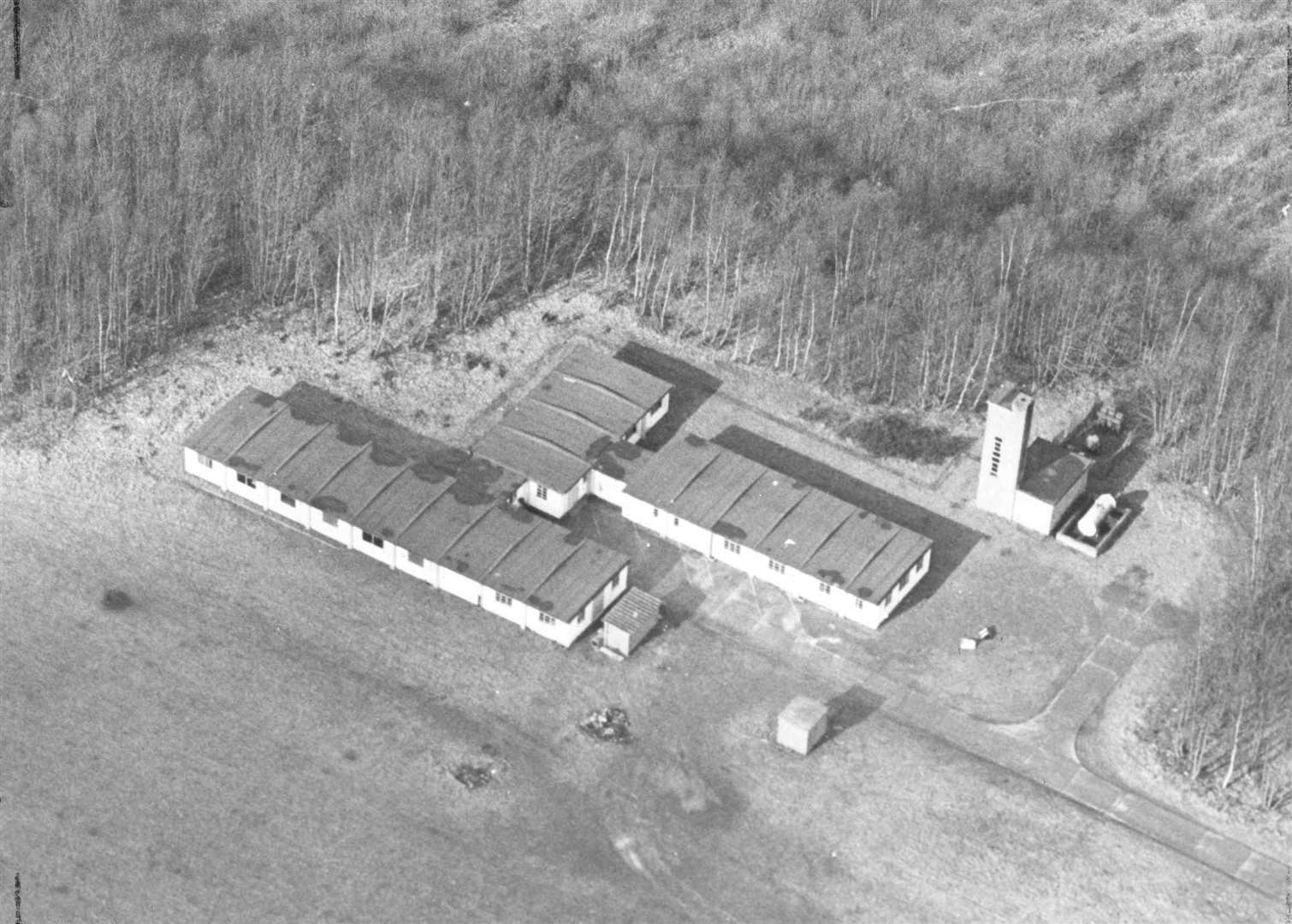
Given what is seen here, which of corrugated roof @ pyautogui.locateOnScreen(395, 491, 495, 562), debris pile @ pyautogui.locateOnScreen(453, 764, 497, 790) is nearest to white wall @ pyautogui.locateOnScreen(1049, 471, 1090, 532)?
corrugated roof @ pyautogui.locateOnScreen(395, 491, 495, 562)

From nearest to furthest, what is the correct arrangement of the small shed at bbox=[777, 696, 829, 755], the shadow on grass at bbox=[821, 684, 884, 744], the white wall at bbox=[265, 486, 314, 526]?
the small shed at bbox=[777, 696, 829, 755] < the shadow on grass at bbox=[821, 684, 884, 744] < the white wall at bbox=[265, 486, 314, 526]

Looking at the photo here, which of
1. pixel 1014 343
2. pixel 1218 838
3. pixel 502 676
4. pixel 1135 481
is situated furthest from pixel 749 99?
pixel 1218 838

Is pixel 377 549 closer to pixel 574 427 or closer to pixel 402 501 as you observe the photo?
pixel 402 501

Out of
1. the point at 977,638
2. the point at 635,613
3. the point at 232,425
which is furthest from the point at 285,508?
the point at 977,638

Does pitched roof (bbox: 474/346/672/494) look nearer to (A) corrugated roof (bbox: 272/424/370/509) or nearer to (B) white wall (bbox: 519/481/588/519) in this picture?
(B) white wall (bbox: 519/481/588/519)

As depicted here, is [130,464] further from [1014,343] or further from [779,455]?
[1014,343]

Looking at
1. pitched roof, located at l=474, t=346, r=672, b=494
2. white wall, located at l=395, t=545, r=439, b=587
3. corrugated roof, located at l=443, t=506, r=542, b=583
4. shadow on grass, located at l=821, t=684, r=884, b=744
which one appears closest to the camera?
shadow on grass, located at l=821, t=684, r=884, b=744
